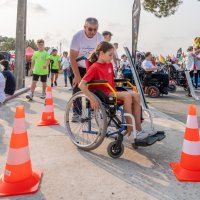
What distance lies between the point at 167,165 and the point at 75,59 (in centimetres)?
229

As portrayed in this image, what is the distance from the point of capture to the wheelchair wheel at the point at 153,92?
9.66 m

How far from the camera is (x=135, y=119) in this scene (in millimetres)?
3467

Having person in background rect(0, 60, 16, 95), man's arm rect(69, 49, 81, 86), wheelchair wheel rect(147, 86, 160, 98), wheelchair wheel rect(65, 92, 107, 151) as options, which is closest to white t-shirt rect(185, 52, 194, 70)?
wheelchair wheel rect(147, 86, 160, 98)

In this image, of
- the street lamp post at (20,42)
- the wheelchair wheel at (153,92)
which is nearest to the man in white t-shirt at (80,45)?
the wheelchair wheel at (153,92)

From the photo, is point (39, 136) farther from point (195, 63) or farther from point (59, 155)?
point (195, 63)

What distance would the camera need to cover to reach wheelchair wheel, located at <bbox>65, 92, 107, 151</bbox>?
3318 mm

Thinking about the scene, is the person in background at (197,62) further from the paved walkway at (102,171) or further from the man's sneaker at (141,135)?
the man's sneaker at (141,135)

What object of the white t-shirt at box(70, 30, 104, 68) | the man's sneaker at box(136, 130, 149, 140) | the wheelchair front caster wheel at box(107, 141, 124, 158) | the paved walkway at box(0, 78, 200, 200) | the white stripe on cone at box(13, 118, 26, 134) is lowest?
the paved walkway at box(0, 78, 200, 200)

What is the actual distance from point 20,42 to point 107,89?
7.76 metres

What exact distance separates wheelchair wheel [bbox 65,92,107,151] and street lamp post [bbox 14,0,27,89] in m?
6.75

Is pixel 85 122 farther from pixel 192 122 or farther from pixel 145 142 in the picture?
pixel 192 122

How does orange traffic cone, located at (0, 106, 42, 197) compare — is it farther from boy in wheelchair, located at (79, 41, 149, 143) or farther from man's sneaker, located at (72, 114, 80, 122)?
man's sneaker, located at (72, 114, 80, 122)

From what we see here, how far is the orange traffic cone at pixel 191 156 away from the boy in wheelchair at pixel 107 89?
0.54 m

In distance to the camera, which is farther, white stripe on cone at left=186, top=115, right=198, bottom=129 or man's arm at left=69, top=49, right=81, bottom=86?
man's arm at left=69, top=49, right=81, bottom=86
